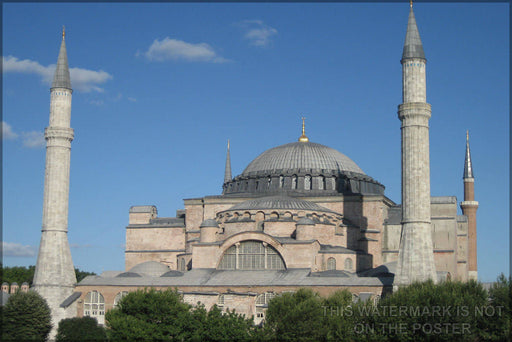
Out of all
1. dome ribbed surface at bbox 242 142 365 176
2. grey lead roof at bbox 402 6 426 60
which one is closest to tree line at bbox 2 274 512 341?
grey lead roof at bbox 402 6 426 60

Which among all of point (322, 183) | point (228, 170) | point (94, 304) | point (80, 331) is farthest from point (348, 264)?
point (228, 170)

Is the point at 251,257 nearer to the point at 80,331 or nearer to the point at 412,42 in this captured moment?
the point at 80,331

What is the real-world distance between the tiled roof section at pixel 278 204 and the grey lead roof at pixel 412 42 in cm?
A: 1096

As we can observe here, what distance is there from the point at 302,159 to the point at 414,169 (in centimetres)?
1501

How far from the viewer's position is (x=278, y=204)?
4659 centimetres

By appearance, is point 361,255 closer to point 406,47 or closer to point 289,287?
point 289,287

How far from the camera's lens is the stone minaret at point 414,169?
122 feet

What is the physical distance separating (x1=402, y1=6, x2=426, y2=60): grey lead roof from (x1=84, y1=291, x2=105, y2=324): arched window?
19.6m

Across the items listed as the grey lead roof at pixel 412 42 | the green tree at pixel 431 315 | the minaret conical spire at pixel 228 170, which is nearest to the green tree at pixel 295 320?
the green tree at pixel 431 315

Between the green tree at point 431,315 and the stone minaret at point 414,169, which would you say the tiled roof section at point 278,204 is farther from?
the green tree at point 431,315

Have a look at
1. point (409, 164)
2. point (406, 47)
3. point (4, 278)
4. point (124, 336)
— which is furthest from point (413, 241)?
point (4, 278)

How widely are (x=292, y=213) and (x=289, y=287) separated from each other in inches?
276

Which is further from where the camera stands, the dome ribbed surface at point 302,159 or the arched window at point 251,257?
the dome ribbed surface at point 302,159

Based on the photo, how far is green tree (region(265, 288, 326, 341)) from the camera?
3222 centimetres
